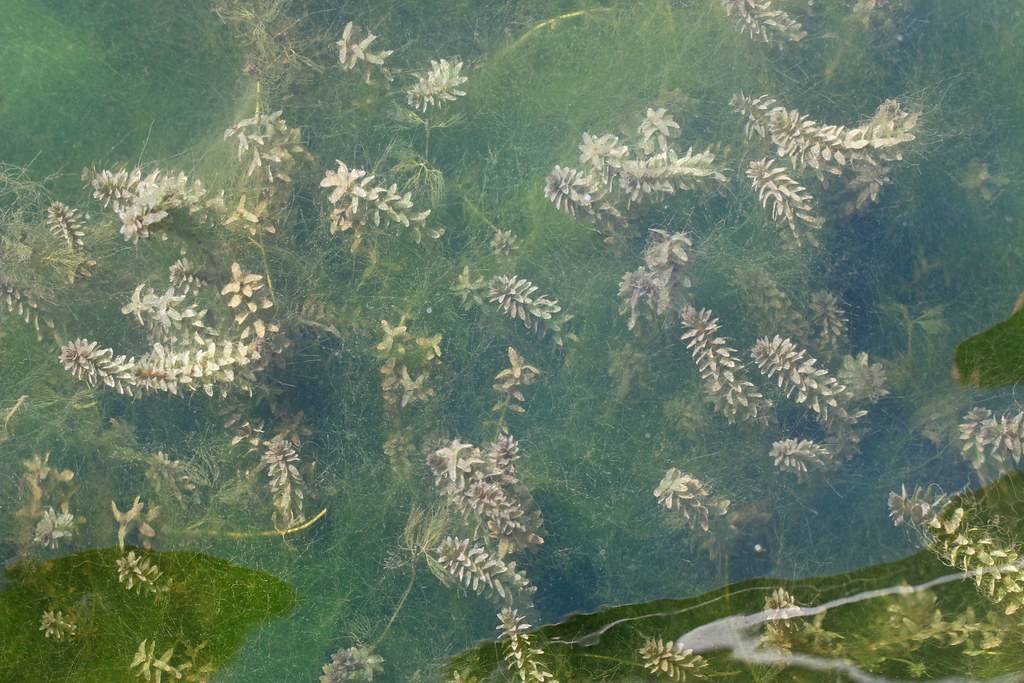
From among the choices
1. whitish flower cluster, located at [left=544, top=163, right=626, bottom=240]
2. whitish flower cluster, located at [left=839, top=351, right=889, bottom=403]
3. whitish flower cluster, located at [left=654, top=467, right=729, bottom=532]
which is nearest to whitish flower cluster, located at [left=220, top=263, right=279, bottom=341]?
whitish flower cluster, located at [left=544, top=163, right=626, bottom=240]

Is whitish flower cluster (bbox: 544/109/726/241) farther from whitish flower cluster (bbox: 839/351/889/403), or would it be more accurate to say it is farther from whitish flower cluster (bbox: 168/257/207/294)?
whitish flower cluster (bbox: 168/257/207/294)

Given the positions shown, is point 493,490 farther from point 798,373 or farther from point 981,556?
point 981,556

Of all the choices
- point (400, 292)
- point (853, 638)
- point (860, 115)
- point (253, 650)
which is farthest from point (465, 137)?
point (853, 638)

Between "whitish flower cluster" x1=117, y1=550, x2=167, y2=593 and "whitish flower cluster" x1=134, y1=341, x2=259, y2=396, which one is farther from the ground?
"whitish flower cluster" x1=134, y1=341, x2=259, y2=396

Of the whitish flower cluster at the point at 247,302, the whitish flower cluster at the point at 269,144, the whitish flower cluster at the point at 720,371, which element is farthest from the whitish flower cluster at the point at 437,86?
the whitish flower cluster at the point at 720,371

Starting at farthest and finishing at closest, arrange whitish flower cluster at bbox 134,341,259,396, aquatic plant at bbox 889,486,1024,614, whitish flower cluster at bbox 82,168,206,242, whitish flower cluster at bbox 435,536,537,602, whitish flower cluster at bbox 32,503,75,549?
whitish flower cluster at bbox 32,503,75,549, aquatic plant at bbox 889,486,1024,614, whitish flower cluster at bbox 435,536,537,602, whitish flower cluster at bbox 134,341,259,396, whitish flower cluster at bbox 82,168,206,242

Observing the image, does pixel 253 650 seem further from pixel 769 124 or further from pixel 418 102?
pixel 769 124

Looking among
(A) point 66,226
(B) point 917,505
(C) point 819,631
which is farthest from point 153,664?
(B) point 917,505
